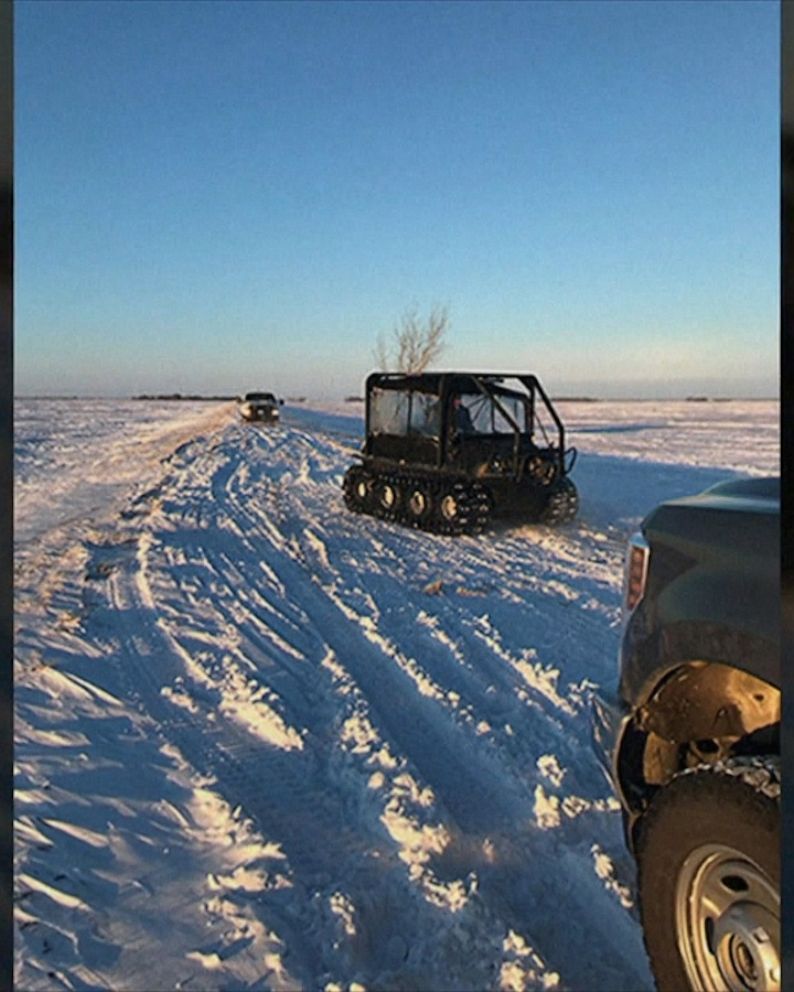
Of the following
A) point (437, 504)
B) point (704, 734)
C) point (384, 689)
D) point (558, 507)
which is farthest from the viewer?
point (558, 507)

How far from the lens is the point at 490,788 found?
12.1 feet

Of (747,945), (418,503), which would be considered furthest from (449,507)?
(747,945)

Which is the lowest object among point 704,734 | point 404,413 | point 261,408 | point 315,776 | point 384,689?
point 315,776

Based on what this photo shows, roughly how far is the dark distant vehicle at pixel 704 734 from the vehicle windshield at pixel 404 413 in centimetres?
882

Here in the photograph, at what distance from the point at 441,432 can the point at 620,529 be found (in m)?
2.75

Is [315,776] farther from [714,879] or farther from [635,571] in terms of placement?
[714,879]

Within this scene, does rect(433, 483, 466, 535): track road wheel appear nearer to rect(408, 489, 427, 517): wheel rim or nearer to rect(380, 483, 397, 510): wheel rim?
rect(408, 489, 427, 517): wheel rim

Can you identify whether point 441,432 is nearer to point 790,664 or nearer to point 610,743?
point 610,743

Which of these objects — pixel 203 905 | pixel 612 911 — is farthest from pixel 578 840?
pixel 203 905

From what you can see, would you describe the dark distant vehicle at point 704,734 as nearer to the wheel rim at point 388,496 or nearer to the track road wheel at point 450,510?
the track road wheel at point 450,510

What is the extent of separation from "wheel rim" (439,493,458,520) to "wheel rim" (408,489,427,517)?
0.40 m

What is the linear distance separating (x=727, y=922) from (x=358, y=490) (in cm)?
1075

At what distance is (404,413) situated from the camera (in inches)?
480

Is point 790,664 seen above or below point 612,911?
above
